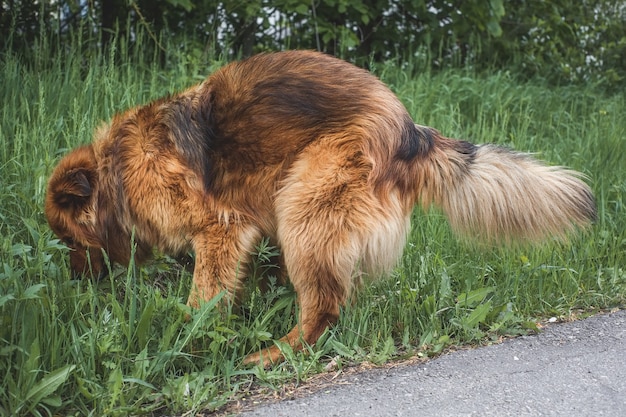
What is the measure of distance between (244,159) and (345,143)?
52 centimetres

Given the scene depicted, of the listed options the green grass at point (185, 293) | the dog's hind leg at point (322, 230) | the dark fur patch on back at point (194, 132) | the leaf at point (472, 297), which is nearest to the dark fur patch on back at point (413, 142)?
the dog's hind leg at point (322, 230)

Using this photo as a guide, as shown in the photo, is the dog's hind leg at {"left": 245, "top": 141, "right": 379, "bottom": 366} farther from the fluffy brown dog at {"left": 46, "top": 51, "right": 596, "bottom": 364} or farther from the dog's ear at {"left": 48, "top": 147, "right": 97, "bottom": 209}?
the dog's ear at {"left": 48, "top": 147, "right": 97, "bottom": 209}

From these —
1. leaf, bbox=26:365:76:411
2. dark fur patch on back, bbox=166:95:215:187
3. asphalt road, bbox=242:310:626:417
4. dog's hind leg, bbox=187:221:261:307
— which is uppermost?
A: dark fur patch on back, bbox=166:95:215:187

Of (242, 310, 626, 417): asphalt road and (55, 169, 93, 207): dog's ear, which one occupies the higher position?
(55, 169, 93, 207): dog's ear

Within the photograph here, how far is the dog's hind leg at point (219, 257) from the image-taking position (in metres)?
3.53

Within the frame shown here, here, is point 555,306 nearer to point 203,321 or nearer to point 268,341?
point 268,341

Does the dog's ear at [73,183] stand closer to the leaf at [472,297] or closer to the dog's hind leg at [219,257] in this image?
the dog's hind leg at [219,257]

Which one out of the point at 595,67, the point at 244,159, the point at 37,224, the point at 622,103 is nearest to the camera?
the point at 244,159

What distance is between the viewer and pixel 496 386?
306 cm

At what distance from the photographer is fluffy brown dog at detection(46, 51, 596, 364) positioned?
3336 mm

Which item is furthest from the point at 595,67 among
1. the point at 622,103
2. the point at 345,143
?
the point at 345,143

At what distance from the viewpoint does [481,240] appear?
141 inches

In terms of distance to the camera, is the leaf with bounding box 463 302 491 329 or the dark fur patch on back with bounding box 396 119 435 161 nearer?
the dark fur patch on back with bounding box 396 119 435 161

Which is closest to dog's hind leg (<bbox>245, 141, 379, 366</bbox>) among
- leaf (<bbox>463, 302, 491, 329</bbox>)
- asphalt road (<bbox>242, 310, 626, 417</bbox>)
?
asphalt road (<bbox>242, 310, 626, 417</bbox>)
